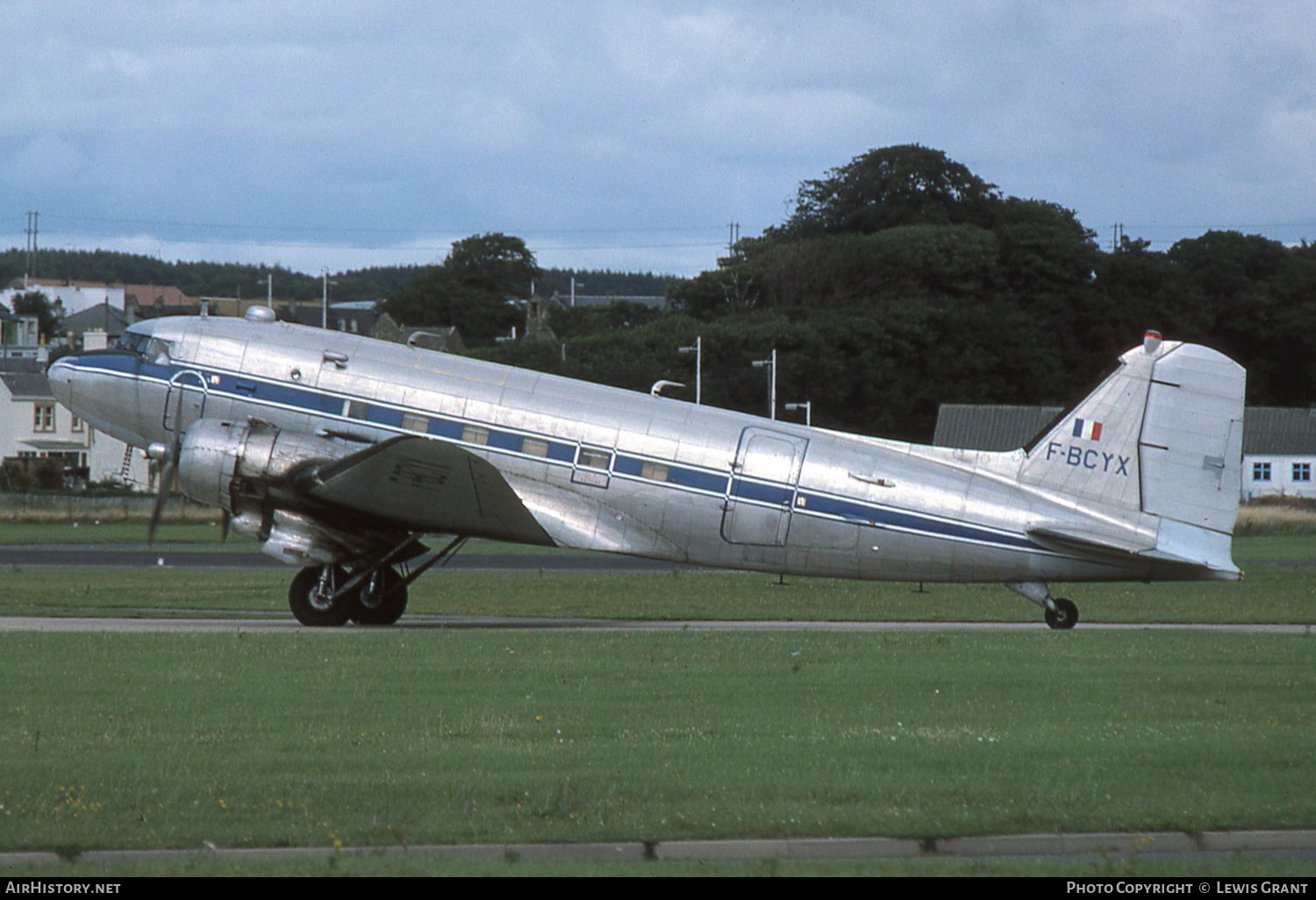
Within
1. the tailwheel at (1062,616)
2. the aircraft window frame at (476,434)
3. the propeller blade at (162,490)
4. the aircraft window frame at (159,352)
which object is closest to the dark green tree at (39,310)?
the aircraft window frame at (159,352)

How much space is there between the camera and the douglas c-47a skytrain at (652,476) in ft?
67.3

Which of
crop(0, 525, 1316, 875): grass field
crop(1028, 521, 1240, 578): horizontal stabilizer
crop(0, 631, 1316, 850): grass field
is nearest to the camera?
crop(0, 525, 1316, 875): grass field

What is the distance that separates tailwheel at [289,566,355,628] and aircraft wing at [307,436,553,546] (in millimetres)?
1241

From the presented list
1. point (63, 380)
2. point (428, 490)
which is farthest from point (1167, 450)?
point (63, 380)

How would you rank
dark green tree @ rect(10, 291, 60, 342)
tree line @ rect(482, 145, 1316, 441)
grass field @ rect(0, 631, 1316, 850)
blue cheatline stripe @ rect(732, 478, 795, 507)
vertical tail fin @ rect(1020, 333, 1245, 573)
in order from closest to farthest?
grass field @ rect(0, 631, 1316, 850) < vertical tail fin @ rect(1020, 333, 1245, 573) < blue cheatline stripe @ rect(732, 478, 795, 507) < tree line @ rect(482, 145, 1316, 441) < dark green tree @ rect(10, 291, 60, 342)

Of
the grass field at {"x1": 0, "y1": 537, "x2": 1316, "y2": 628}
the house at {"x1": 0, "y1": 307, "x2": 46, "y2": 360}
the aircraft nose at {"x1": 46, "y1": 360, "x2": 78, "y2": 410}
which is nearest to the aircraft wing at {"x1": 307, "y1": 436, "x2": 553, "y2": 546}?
the grass field at {"x1": 0, "y1": 537, "x2": 1316, "y2": 628}

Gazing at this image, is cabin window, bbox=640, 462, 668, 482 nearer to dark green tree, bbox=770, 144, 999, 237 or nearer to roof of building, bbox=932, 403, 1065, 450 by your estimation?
roof of building, bbox=932, 403, 1065, 450

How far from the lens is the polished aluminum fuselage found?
21.0 meters

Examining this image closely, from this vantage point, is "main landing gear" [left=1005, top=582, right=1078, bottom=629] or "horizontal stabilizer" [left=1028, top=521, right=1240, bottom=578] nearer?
"horizontal stabilizer" [left=1028, top=521, right=1240, bottom=578]

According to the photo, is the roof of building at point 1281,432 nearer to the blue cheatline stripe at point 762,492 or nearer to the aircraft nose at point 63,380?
the blue cheatline stripe at point 762,492

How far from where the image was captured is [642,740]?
39.3 feet

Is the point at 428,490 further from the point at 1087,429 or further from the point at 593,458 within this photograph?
the point at 1087,429

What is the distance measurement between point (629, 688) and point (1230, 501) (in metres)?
10.2
